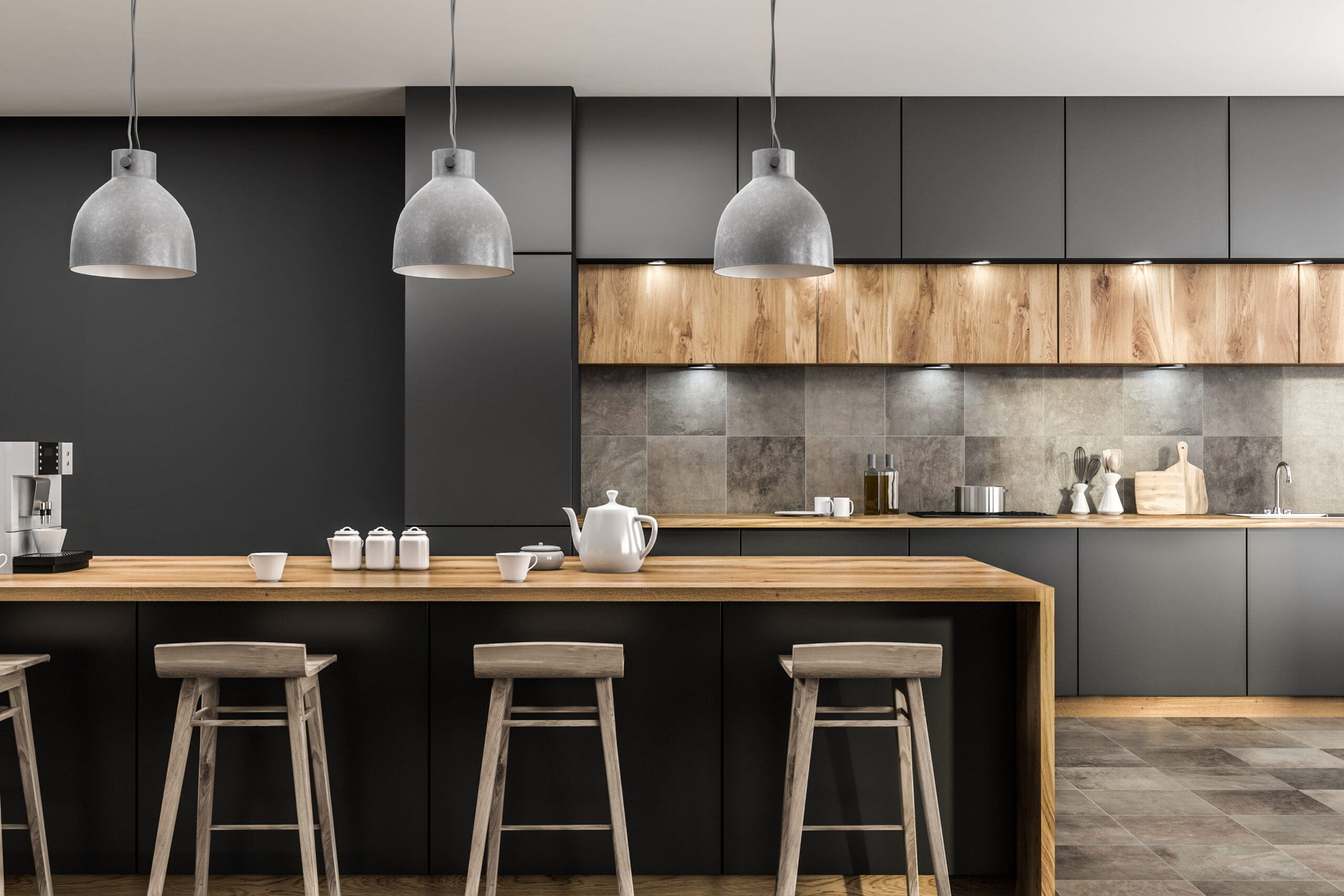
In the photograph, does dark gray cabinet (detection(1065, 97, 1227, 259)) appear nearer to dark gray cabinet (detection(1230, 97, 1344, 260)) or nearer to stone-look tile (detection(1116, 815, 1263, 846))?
dark gray cabinet (detection(1230, 97, 1344, 260))

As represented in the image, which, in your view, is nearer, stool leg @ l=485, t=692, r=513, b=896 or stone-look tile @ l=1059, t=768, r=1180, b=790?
stool leg @ l=485, t=692, r=513, b=896

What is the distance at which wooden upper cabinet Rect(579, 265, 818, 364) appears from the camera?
4.72 m

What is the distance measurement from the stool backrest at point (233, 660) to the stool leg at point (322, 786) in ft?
0.67

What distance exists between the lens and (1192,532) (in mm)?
4543

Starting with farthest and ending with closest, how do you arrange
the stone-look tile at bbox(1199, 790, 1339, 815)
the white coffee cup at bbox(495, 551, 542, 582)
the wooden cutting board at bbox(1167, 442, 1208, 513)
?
the wooden cutting board at bbox(1167, 442, 1208, 513)
the stone-look tile at bbox(1199, 790, 1339, 815)
the white coffee cup at bbox(495, 551, 542, 582)

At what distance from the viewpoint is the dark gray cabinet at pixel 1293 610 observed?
4.53m

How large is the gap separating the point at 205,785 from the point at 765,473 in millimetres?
3222

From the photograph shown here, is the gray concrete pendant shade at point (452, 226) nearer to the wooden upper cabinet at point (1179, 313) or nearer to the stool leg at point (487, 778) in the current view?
the stool leg at point (487, 778)

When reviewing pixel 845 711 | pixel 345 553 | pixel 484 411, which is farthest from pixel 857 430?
pixel 345 553

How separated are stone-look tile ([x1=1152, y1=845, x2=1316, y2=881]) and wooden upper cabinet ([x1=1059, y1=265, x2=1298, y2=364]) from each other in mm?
2390

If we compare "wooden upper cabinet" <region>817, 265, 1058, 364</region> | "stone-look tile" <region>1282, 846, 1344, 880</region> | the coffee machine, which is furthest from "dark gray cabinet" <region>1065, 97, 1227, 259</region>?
the coffee machine

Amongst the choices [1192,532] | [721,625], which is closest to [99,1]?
[721,625]

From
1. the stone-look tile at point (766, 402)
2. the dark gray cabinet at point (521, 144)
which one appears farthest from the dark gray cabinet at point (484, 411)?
the stone-look tile at point (766, 402)

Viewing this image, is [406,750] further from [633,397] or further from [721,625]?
[633,397]
